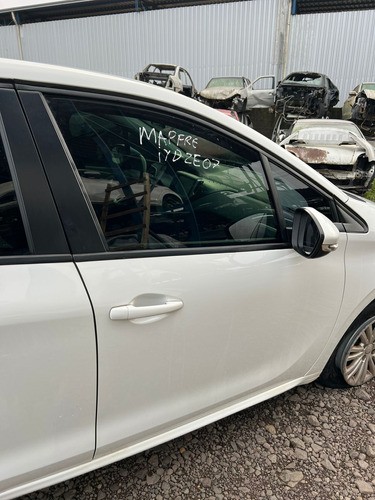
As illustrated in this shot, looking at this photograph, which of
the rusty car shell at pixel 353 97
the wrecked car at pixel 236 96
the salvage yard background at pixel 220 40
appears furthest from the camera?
the salvage yard background at pixel 220 40

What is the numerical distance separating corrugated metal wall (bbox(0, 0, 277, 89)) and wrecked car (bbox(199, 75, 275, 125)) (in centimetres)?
542

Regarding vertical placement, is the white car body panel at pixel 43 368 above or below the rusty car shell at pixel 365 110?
below

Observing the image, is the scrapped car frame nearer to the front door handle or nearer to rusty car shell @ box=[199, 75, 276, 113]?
rusty car shell @ box=[199, 75, 276, 113]

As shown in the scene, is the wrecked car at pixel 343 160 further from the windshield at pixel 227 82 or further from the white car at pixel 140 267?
the windshield at pixel 227 82

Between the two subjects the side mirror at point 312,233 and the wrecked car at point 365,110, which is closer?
the side mirror at point 312,233

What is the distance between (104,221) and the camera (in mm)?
1381

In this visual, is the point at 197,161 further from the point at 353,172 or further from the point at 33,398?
the point at 353,172

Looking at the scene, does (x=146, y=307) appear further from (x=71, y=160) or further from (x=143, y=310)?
(x=71, y=160)

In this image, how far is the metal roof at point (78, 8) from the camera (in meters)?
21.3

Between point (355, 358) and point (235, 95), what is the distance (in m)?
12.6

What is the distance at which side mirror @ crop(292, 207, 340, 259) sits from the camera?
1588mm

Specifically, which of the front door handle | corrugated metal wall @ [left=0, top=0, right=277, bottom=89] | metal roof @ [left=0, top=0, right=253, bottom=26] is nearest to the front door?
the front door handle

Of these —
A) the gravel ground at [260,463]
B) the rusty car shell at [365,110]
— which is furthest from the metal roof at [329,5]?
the gravel ground at [260,463]

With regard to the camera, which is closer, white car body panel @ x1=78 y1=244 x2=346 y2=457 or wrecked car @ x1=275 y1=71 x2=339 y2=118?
white car body panel @ x1=78 y1=244 x2=346 y2=457
